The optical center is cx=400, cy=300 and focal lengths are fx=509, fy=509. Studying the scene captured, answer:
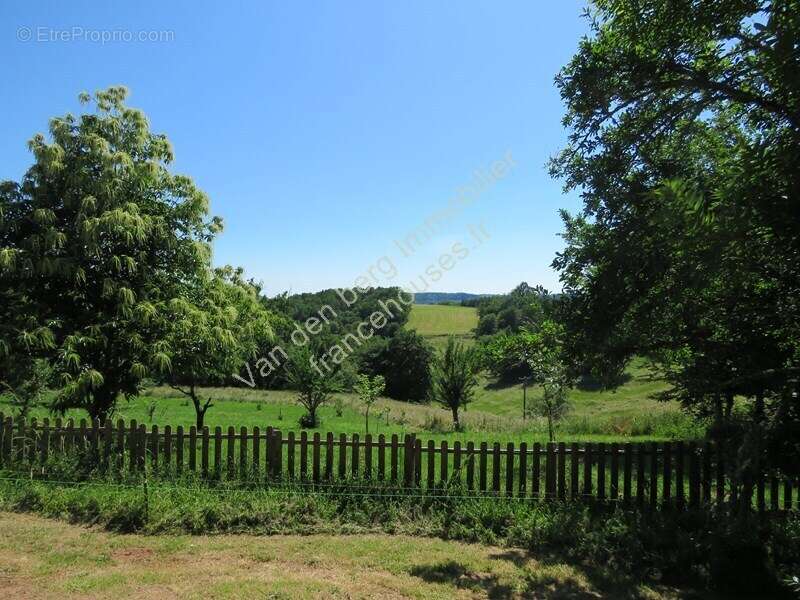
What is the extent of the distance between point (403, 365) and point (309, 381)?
45.5 meters

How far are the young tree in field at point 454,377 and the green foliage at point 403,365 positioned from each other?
128 feet

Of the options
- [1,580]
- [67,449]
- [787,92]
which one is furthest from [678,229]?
[67,449]

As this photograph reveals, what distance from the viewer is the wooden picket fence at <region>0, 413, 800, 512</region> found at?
283 inches

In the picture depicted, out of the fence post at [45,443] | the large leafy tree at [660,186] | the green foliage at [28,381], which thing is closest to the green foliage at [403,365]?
the green foliage at [28,381]

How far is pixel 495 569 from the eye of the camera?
5.48 meters

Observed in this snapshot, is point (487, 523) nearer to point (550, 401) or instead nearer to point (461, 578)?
point (461, 578)

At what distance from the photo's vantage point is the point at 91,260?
959 centimetres

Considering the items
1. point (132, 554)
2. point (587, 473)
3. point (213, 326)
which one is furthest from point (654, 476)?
point (213, 326)

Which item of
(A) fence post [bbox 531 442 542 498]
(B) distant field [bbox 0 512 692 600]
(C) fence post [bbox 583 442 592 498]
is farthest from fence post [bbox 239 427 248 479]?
(C) fence post [bbox 583 442 592 498]

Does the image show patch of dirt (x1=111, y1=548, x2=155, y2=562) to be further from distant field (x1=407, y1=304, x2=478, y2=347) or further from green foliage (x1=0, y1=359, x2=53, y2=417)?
distant field (x1=407, y1=304, x2=478, y2=347)

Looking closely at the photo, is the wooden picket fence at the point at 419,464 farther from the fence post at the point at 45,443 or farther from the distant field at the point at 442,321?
the distant field at the point at 442,321

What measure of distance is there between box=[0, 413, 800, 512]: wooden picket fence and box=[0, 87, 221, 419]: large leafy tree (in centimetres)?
111

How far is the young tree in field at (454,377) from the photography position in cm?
2594

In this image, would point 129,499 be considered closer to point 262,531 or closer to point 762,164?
point 262,531
